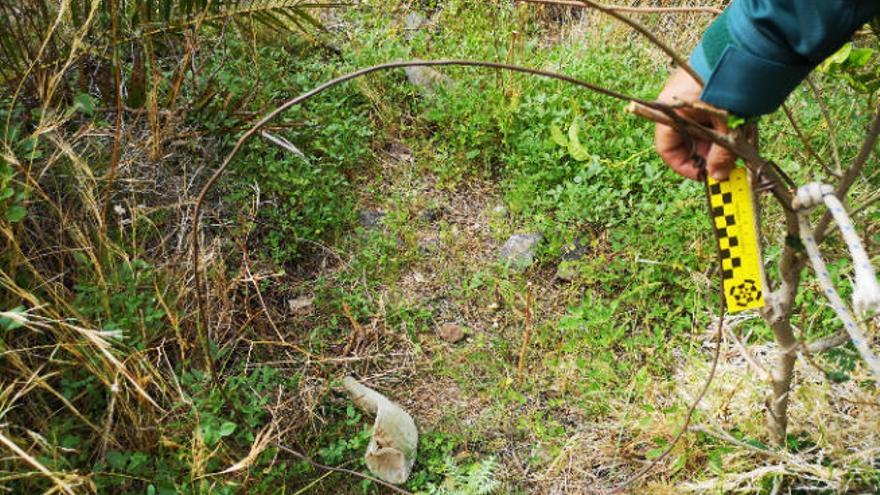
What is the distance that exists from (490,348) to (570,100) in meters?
1.37

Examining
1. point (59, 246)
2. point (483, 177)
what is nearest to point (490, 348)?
point (483, 177)

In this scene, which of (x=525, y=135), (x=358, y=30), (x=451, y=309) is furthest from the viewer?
(x=358, y=30)

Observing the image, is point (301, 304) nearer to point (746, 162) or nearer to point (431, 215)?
point (431, 215)

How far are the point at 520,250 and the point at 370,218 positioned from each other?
0.70 m

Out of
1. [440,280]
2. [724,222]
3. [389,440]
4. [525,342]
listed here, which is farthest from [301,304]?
[724,222]

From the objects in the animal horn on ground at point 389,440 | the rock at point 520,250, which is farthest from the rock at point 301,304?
the rock at point 520,250

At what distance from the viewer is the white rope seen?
3.61 feet

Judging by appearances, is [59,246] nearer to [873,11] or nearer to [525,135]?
[525,135]

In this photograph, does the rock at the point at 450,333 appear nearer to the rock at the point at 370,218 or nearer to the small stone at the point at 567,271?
the small stone at the point at 567,271

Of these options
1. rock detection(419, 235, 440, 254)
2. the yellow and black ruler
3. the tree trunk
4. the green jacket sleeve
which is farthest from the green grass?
the green jacket sleeve

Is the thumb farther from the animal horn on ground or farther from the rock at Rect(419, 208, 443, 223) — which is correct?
the rock at Rect(419, 208, 443, 223)

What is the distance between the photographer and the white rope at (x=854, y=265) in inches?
43.3

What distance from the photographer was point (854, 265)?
49.3 inches

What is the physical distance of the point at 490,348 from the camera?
2689 millimetres
